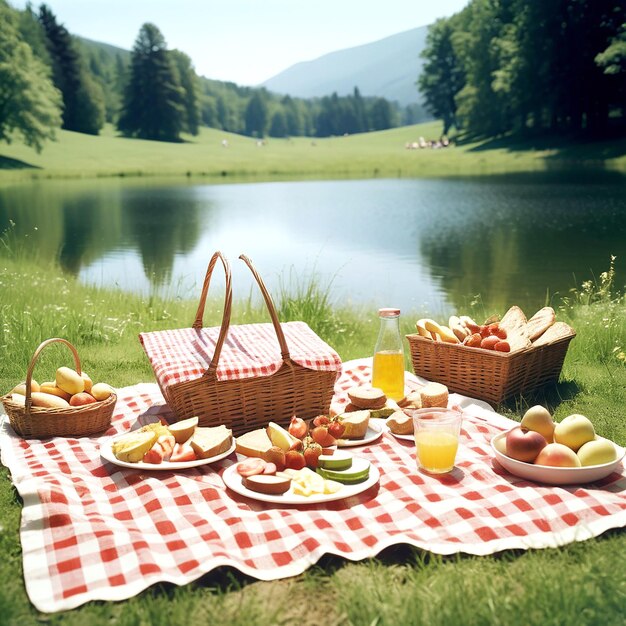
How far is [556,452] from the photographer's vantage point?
10.3ft

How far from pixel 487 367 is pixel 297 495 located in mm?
1805

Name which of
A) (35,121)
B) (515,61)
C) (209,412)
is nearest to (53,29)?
(35,121)

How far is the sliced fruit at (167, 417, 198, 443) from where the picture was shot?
3.53 m

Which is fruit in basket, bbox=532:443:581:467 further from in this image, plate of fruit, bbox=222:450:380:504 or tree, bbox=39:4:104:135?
tree, bbox=39:4:104:135

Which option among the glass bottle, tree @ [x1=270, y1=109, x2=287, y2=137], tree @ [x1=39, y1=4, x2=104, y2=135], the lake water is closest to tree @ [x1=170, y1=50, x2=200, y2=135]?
tree @ [x1=39, y1=4, x2=104, y2=135]

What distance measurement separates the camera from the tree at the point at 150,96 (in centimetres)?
7256

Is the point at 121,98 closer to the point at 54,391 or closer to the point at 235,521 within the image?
the point at 54,391

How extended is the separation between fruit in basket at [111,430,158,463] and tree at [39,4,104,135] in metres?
68.7

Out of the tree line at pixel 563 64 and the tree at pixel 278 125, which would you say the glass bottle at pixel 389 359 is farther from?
the tree at pixel 278 125

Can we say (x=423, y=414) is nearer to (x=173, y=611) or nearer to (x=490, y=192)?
(x=173, y=611)

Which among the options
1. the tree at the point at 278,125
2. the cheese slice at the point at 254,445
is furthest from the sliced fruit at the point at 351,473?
the tree at the point at 278,125

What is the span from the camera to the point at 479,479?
3.25m

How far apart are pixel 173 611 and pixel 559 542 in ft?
4.58

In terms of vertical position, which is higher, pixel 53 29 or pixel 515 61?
pixel 53 29
